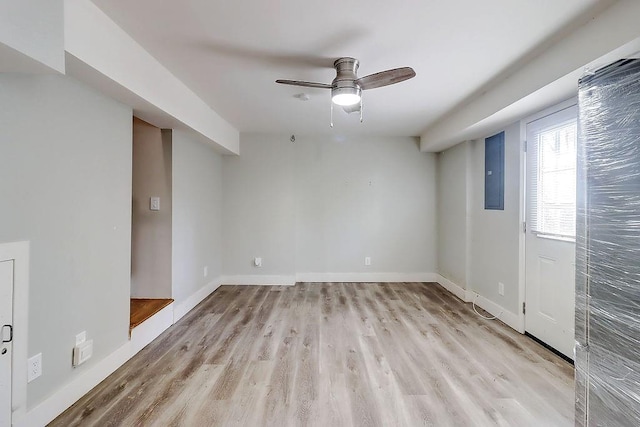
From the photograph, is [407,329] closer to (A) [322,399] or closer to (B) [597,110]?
(A) [322,399]

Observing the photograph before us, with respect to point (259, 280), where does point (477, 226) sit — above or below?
above

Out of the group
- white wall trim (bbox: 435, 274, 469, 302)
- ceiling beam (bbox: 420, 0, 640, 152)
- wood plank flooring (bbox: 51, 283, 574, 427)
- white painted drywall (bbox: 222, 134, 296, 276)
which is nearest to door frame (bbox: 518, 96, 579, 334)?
wood plank flooring (bbox: 51, 283, 574, 427)

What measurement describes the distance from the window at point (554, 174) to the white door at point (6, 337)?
3586 millimetres

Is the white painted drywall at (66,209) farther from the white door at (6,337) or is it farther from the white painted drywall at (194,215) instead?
the white painted drywall at (194,215)

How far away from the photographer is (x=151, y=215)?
3.14 meters

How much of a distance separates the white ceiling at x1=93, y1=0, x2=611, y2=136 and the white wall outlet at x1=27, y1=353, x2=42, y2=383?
1.95m

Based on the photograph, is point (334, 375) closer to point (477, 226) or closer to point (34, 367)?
point (34, 367)

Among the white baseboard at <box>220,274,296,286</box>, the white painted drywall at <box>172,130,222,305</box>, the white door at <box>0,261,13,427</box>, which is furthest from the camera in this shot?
the white baseboard at <box>220,274,296,286</box>

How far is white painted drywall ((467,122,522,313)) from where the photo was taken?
3014 millimetres

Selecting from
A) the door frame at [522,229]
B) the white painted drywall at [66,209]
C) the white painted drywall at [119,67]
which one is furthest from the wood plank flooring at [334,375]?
the white painted drywall at [119,67]

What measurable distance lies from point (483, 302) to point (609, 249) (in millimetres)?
2627

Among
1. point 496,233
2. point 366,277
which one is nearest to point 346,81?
point 496,233

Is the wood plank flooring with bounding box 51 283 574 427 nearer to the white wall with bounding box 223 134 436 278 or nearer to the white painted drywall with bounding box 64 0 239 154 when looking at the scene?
the white wall with bounding box 223 134 436 278

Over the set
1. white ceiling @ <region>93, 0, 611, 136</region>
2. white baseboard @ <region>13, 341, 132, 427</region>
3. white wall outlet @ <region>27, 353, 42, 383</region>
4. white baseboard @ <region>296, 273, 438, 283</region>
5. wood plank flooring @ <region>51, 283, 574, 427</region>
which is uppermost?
white ceiling @ <region>93, 0, 611, 136</region>
